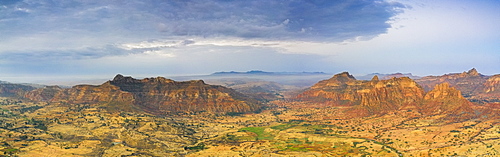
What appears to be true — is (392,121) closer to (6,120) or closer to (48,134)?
(48,134)

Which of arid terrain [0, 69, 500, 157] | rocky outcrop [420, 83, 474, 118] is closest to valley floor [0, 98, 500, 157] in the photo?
arid terrain [0, 69, 500, 157]

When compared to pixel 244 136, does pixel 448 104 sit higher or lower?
higher

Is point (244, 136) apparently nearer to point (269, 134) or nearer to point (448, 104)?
point (269, 134)

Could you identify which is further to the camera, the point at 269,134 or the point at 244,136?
the point at 269,134

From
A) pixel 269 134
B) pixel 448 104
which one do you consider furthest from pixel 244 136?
pixel 448 104

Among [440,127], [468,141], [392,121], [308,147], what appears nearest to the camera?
[468,141]

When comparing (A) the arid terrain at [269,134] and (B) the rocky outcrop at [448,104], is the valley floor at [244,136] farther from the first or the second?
(B) the rocky outcrop at [448,104]

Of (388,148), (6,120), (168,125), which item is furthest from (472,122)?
(6,120)

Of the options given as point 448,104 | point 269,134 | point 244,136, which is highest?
point 448,104

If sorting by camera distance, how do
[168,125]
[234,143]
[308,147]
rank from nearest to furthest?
[308,147] < [234,143] < [168,125]

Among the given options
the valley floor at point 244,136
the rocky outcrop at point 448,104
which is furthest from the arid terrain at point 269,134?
the rocky outcrop at point 448,104

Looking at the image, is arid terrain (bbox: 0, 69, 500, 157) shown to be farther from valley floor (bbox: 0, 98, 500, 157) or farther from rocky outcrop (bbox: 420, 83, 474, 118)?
rocky outcrop (bbox: 420, 83, 474, 118)
